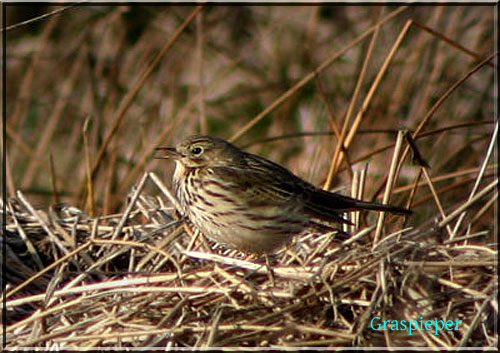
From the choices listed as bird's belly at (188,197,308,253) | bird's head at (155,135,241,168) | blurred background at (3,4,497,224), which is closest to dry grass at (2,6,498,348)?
blurred background at (3,4,497,224)

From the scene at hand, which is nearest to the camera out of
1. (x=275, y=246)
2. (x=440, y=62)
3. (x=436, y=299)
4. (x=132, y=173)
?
(x=436, y=299)

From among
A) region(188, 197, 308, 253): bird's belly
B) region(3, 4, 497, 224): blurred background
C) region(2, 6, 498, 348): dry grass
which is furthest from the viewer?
region(3, 4, 497, 224): blurred background

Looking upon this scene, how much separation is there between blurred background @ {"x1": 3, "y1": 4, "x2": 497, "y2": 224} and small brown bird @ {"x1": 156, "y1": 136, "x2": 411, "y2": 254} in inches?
72.2

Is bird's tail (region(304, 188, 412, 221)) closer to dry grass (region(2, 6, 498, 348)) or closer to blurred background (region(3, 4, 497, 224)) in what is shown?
dry grass (region(2, 6, 498, 348))

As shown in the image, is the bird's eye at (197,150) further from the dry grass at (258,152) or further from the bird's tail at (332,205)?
the bird's tail at (332,205)

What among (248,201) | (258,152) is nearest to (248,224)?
(248,201)

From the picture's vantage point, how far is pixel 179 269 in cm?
454

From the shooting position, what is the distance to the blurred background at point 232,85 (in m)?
8.03

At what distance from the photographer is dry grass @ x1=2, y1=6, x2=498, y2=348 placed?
425 centimetres

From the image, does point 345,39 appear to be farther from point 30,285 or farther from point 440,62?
point 30,285

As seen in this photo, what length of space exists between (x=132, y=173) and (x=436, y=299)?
326 centimetres

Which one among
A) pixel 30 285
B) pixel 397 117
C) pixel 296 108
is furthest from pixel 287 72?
pixel 30 285

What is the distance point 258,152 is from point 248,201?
370cm

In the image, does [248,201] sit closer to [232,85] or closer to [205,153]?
[205,153]
